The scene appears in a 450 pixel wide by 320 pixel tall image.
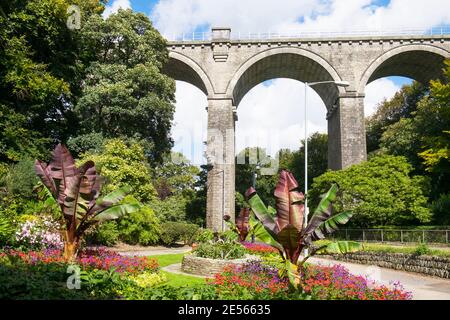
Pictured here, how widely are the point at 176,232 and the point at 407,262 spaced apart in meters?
16.1

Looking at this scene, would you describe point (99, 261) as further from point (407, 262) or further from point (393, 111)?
point (393, 111)

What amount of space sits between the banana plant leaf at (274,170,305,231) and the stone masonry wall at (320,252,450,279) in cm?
867

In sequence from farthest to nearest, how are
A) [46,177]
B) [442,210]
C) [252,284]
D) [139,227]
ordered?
1. [442,210]
2. [139,227]
3. [46,177]
4. [252,284]

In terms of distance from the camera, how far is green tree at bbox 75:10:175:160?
2967 centimetres

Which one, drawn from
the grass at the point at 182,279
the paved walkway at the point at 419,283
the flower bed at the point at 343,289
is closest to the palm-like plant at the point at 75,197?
the grass at the point at 182,279

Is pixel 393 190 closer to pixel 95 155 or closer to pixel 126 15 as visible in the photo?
pixel 95 155

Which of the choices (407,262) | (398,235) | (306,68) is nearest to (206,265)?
(407,262)

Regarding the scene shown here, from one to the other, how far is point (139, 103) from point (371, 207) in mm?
18545

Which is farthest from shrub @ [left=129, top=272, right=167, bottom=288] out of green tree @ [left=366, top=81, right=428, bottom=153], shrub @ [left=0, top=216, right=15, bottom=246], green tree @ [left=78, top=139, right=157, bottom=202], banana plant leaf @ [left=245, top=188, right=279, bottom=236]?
green tree @ [left=366, top=81, right=428, bottom=153]

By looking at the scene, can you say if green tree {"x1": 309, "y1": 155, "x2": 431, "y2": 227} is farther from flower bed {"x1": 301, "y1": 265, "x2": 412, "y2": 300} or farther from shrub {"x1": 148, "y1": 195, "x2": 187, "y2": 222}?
flower bed {"x1": 301, "y1": 265, "x2": 412, "y2": 300}

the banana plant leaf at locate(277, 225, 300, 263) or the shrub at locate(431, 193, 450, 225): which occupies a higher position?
the shrub at locate(431, 193, 450, 225)

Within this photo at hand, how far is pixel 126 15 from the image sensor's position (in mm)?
32062

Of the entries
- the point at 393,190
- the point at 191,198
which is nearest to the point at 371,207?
the point at 393,190

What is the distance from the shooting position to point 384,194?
2764 centimetres
